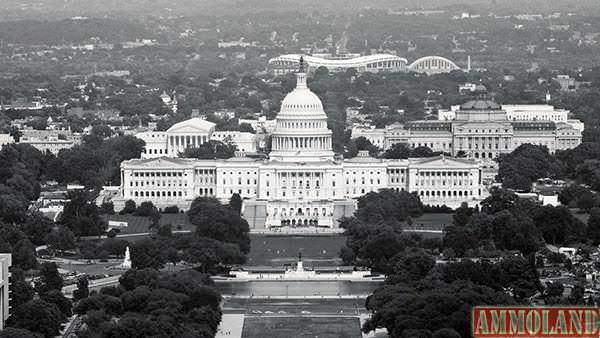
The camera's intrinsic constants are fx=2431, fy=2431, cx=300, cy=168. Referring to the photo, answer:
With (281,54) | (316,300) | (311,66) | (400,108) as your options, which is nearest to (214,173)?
(316,300)

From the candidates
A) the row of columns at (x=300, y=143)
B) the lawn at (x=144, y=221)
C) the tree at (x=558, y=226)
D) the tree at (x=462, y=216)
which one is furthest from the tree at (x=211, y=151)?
the tree at (x=558, y=226)

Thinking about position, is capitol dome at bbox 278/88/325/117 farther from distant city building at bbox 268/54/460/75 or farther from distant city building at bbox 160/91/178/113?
distant city building at bbox 268/54/460/75

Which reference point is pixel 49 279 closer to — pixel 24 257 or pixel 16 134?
pixel 24 257

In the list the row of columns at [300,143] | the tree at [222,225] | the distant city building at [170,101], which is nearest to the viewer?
the tree at [222,225]

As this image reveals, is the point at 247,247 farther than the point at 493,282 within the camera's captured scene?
Yes

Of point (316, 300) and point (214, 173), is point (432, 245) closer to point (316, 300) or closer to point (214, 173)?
point (316, 300)

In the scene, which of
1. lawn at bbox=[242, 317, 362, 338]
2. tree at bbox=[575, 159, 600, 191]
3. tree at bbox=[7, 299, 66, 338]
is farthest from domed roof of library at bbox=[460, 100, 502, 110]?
tree at bbox=[7, 299, 66, 338]

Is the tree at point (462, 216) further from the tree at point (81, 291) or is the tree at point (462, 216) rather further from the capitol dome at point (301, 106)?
the tree at point (81, 291)
